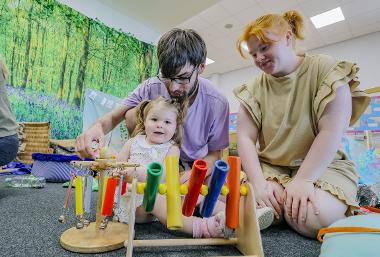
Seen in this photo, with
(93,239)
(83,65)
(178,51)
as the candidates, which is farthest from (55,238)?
(83,65)

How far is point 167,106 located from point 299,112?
0.43m

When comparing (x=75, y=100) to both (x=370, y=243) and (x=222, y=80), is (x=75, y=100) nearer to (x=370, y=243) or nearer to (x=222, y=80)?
(x=370, y=243)

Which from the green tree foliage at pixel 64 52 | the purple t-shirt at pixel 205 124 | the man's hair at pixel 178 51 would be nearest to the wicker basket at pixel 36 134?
the green tree foliage at pixel 64 52

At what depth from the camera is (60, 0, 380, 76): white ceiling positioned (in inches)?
103

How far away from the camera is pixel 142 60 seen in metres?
2.91

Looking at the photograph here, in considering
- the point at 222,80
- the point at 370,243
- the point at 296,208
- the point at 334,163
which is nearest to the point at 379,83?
the point at 222,80

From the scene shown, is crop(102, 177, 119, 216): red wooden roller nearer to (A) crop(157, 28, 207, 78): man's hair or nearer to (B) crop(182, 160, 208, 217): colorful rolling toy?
(B) crop(182, 160, 208, 217): colorful rolling toy

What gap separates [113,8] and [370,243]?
9.56 ft

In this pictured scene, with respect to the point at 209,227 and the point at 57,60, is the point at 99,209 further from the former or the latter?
the point at 57,60

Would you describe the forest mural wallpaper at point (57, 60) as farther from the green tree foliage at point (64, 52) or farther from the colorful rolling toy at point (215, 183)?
the colorful rolling toy at point (215, 183)

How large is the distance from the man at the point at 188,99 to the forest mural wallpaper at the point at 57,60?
144 centimetres

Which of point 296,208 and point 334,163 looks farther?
point 334,163

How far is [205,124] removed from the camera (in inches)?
40.8

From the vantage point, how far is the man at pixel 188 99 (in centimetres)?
84
